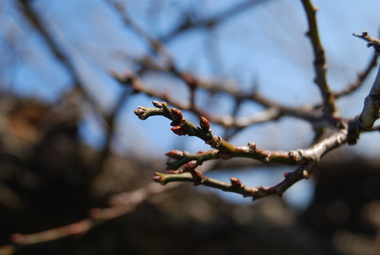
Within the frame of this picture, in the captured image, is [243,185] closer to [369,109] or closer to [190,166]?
[190,166]

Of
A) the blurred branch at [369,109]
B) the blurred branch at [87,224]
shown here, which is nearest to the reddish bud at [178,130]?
the blurred branch at [369,109]

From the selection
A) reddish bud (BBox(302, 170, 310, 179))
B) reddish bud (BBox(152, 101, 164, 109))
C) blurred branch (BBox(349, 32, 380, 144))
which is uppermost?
blurred branch (BBox(349, 32, 380, 144))

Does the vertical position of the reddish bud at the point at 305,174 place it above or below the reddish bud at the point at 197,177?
above

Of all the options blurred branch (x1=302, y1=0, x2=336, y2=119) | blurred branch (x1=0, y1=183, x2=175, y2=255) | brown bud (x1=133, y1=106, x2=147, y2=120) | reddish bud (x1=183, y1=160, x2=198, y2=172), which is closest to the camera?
brown bud (x1=133, y1=106, x2=147, y2=120)

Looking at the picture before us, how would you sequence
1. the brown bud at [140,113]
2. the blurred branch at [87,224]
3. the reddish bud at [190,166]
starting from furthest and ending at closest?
the blurred branch at [87,224] → the reddish bud at [190,166] → the brown bud at [140,113]

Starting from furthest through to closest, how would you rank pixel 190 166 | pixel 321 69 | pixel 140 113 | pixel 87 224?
pixel 87 224 < pixel 321 69 < pixel 190 166 < pixel 140 113

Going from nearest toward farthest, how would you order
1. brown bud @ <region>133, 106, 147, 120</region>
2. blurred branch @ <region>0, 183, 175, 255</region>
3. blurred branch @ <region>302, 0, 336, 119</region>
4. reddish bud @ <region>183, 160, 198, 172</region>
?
brown bud @ <region>133, 106, 147, 120</region> → reddish bud @ <region>183, 160, 198, 172</region> → blurred branch @ <region>302, 0, 336, 119</region> → blurred branch @ <region>0, 183, 175, 255</region>

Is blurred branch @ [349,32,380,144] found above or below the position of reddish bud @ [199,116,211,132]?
above

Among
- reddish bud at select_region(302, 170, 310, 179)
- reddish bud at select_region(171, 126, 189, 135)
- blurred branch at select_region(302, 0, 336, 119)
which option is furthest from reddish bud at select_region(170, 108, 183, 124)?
blurred branch at select_region(302, 0, 336, 119)

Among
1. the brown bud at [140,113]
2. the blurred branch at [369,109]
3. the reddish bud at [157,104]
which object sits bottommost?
the brown bud at [140,113]

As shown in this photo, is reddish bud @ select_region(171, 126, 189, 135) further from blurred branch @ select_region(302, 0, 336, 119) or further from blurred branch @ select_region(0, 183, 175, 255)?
blurred branch @ select_region(0, 183, 175, 255)

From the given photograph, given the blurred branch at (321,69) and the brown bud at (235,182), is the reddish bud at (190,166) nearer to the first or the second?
the brown bud at (235,182)

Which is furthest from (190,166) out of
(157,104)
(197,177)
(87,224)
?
(87,224)
